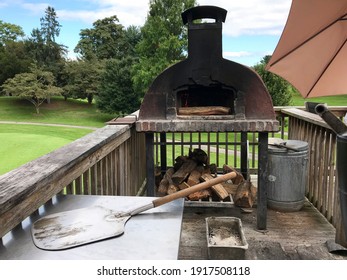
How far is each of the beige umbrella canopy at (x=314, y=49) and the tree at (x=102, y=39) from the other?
102ft

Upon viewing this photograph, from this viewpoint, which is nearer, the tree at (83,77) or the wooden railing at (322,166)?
the wooden railing at (322,166)

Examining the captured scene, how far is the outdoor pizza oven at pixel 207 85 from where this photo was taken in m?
2.91

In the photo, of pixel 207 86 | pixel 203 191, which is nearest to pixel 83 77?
pixel 203 191

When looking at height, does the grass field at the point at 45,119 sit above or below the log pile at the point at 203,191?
below

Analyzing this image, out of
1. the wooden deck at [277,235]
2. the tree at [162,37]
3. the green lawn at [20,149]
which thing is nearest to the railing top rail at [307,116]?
the wooden deck at [277,235]

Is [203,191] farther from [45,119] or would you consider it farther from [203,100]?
[45,119]

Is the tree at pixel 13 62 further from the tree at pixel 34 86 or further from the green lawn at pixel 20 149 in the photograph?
the green lawn at pixel 20 149

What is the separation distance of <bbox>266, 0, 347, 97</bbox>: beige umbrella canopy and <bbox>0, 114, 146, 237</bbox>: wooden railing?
1.55 meters

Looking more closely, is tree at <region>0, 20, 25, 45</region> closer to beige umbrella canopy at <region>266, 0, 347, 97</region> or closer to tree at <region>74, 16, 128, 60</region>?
tree at <region>74, 16, 128, 60</region>

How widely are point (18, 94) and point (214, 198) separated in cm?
2930

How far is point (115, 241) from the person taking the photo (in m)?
1.06

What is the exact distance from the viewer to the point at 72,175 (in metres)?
1.59

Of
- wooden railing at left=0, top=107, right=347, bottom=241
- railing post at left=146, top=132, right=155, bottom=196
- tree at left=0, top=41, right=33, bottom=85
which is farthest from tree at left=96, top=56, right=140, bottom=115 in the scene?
railing post at left=146, top=132, right=155, bottom=196

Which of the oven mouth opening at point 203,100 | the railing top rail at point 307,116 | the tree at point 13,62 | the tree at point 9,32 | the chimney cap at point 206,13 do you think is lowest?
the railing top rail at point 307,116
